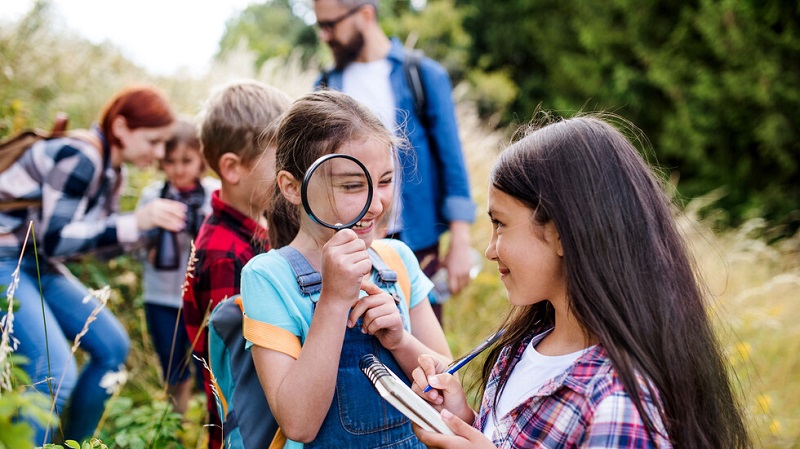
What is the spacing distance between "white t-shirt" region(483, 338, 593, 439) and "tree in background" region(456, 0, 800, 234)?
6.69m

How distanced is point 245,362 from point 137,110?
2064 mm

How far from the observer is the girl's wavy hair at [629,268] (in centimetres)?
144

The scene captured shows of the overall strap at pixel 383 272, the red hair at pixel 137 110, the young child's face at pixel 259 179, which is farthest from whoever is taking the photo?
the red hair at pixel 137 110

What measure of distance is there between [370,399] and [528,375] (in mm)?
400

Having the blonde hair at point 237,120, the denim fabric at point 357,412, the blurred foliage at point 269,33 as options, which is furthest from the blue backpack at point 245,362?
the blurred foliage at point 269,33

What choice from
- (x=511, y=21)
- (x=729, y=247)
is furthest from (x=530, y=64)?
(x=729, y=247)

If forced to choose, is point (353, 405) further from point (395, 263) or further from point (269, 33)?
point (269, 33)

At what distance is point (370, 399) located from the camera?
168 cm

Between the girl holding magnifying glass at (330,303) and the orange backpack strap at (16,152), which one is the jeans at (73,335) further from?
the girl holding magnifying glass at (330,303)

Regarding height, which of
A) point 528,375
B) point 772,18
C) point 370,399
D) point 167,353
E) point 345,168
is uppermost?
point 772,18

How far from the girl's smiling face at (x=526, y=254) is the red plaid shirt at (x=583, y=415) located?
193mm

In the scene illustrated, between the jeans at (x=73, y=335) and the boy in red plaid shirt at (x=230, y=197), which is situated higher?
the boy in red plaid shirt at (x=230, y=197)

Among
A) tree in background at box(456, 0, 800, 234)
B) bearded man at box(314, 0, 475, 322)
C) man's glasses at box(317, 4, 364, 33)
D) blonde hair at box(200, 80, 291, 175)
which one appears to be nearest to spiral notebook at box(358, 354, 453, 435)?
blonde hair at box(200, 80, 291, 175)

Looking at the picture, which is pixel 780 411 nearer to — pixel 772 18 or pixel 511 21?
pixel 772 18
